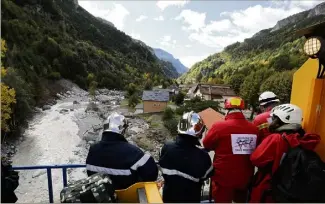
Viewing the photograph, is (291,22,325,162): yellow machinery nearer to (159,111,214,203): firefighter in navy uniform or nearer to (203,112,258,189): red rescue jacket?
(203,112,258,189): red rescue jacket

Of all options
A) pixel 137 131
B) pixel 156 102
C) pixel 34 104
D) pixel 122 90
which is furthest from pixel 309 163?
pixel 122 90

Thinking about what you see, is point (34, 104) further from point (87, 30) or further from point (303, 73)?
point (87, 30)

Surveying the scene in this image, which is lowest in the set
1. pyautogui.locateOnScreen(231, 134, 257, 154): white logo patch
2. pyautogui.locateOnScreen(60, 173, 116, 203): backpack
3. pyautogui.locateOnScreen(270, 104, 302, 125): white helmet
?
pyautogui.locateOnScreen(60, 173, 116, 203): backpack

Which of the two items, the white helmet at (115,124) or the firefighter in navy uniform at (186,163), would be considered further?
the white helmet at (115,124)

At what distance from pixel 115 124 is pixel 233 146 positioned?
1.52m

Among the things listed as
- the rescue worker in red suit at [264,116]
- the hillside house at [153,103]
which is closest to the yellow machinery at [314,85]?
the rescue worker in red suit at [264,116]

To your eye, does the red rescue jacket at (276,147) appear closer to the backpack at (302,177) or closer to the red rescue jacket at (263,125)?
the backpack at (302,177)

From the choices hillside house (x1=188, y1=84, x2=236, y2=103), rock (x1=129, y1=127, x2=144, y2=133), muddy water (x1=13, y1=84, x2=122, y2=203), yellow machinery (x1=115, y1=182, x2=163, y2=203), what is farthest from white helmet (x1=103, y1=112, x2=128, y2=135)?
hillside house (x1=188, y1=84, x2=236, y2=103)

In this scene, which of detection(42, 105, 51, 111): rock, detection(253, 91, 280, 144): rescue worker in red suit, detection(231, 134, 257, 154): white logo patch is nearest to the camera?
detection(231, 134, 257, 154): white logo patch

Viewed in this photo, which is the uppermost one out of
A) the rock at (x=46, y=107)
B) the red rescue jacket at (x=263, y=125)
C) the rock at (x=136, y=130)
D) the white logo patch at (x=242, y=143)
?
the red rescue jacket at (x=263, y=125)

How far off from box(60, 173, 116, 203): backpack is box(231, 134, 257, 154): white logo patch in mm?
1648

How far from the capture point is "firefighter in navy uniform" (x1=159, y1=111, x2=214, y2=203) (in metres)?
3.43

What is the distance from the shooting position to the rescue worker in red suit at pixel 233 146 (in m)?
3.80

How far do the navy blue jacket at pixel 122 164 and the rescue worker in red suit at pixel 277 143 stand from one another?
128cm
